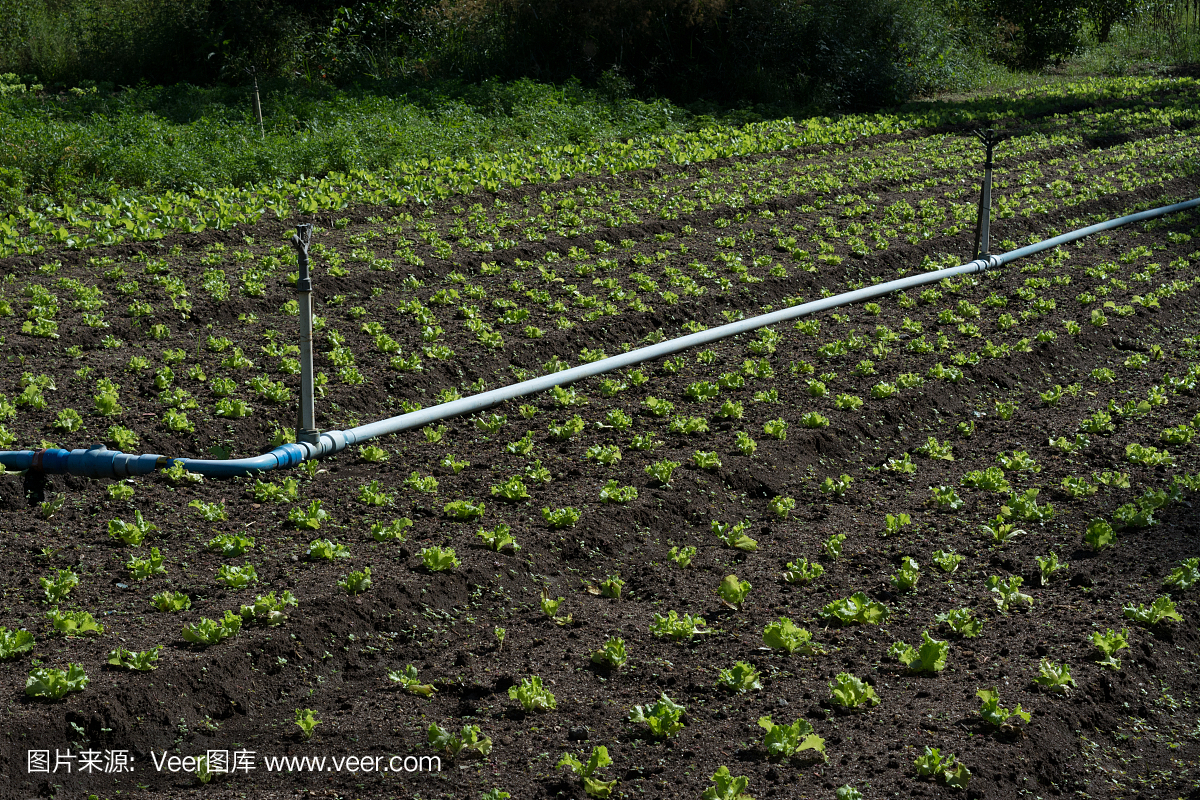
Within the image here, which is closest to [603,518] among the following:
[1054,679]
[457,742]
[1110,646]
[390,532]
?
[390,532]

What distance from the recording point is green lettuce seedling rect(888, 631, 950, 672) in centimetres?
416

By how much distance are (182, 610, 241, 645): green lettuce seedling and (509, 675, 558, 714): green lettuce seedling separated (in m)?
1.23

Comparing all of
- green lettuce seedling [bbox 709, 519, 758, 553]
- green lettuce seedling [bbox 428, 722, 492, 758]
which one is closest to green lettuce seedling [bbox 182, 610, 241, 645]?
green lettuce seedling [bbox 428, 722, 492, 758]

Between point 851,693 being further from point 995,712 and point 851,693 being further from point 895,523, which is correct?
point 895,523

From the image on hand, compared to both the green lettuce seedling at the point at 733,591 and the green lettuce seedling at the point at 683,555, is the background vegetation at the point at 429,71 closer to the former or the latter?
the green lettuce seedling at the point at 683,555

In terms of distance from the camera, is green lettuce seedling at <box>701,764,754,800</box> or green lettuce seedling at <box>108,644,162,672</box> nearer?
green lettuce seedling at <box>701,764,754,800</box>

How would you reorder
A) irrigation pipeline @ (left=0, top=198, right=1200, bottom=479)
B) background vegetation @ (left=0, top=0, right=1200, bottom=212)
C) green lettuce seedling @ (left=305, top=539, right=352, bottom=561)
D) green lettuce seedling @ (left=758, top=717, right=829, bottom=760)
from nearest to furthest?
green lettuce seedling @ (left=758, top=717, right=829, bottom=760)
green lettuce seedling @ (left=305, top=539, right=352, bottom=561)
irrigation pipeline @ (left=0, top=198, right=1200, bottom=479)
background vegetation @ (left=0, top=0, right=1200, bottom=212)

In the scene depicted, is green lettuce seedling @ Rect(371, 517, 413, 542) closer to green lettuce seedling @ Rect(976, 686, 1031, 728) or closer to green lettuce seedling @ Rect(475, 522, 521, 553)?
green lettuce seedling @ Rect(475, 522, 521, 553)

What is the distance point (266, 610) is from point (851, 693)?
2.45 meters

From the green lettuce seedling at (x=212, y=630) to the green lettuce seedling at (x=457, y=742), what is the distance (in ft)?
3.56

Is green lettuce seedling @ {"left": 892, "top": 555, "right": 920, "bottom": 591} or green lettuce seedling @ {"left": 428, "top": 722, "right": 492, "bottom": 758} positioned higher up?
green lettuce seedling @ {"left": 892, "top": 555, "right": 920, "bottom": 591}

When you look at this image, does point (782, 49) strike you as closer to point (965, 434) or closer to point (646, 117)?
point (646, 117)

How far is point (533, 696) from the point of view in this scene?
3.98 meters

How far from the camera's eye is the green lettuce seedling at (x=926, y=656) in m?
4.16
